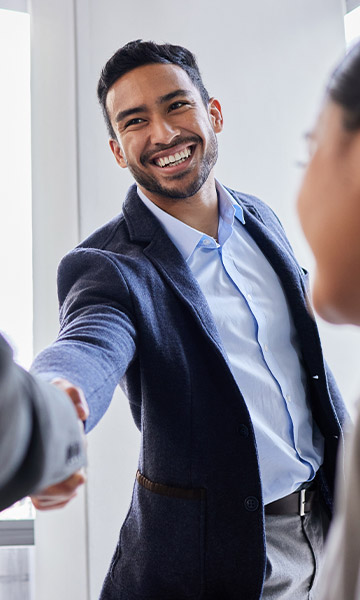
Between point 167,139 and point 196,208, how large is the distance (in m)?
0.19

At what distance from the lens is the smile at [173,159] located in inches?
72.5

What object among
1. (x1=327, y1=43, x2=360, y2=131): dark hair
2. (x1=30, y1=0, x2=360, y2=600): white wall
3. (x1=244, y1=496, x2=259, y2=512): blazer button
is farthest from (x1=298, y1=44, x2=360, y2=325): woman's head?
(x1=30, y1=0, x2=360, y2=600): white wall

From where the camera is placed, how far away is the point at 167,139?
1825 mm

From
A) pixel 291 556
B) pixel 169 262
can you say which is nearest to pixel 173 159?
pixel 169 262

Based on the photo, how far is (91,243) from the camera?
1.65 metres

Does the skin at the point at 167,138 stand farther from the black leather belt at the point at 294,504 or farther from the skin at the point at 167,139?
the black leather belt at the point at 294,504

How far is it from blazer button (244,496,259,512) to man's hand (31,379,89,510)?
2.09ft

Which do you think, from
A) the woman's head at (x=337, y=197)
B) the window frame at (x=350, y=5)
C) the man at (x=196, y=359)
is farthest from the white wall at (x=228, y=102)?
the woman's head at (x=337, y=197)

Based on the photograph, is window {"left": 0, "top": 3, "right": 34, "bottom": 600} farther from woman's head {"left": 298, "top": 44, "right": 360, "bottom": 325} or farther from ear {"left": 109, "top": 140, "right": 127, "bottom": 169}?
woman's head {"left": 298, "top": 44, "right": 360, "bottom": 325}

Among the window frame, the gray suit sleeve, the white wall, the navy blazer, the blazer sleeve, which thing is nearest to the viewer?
the gray suit sleeve

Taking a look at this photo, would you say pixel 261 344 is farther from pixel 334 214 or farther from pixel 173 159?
pixel 334 214

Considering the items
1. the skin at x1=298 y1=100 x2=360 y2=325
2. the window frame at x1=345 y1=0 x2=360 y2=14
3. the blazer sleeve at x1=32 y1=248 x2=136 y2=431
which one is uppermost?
the window frame at x1=345 y1=0 x2=360 y2=14

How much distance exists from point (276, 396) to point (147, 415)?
1.07 feet

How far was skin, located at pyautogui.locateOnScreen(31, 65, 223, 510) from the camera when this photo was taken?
1.83m
